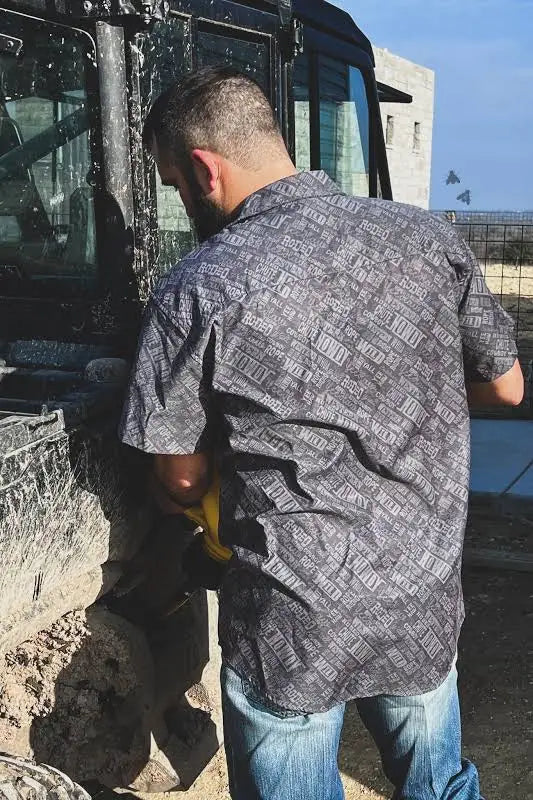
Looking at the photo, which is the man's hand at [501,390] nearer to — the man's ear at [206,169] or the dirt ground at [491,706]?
the man's ear at [206,169]

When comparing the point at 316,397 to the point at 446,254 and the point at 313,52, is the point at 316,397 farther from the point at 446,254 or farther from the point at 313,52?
the point at 313,52

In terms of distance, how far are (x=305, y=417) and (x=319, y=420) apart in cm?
3

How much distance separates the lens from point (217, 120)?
1.92m

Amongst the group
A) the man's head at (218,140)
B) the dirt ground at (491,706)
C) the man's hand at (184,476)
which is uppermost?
the man's head at (218,140)

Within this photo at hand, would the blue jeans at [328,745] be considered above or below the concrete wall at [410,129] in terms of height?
below

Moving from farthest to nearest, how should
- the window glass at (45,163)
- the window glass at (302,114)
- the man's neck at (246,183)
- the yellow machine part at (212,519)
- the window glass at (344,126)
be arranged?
1. the window glass at (344,126)
2. the window glass at (302,114)
3. the window glass at (45,163)
4. the yellow machine part at (212,519)
5. the man's neck at (246,183)

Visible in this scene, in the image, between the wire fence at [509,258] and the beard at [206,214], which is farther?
the wire fence at [509,258]

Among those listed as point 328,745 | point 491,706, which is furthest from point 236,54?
point 491,706

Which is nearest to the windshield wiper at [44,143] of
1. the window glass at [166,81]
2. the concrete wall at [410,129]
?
the window glass at [166,81]

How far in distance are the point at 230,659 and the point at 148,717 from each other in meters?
0.51

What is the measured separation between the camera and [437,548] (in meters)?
1.96

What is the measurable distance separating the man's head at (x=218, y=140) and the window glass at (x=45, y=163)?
0.63 metres

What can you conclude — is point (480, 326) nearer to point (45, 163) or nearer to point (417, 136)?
point (45, 163)

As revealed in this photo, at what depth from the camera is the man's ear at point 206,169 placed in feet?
6.30
